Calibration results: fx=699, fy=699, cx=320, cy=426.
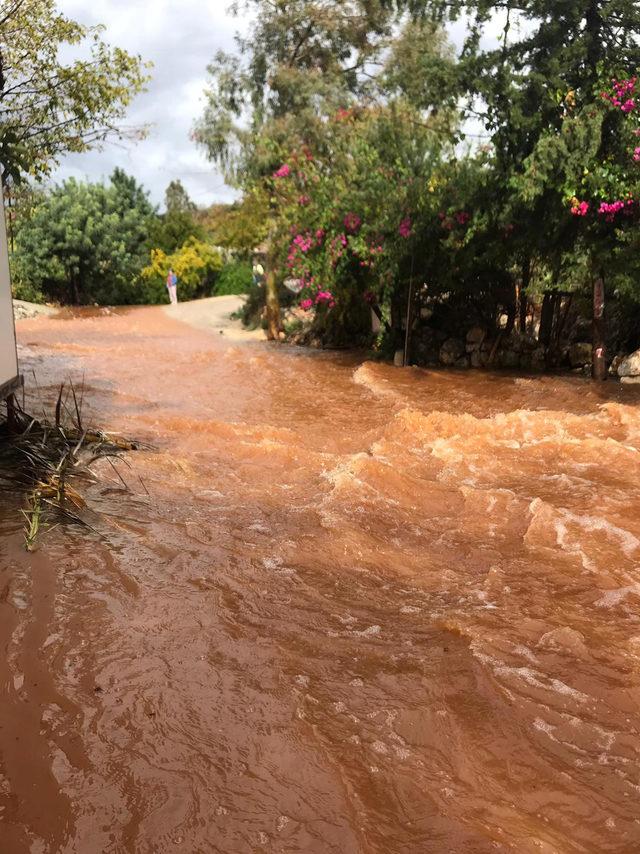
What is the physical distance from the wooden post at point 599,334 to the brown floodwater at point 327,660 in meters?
5.30

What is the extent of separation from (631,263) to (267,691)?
899 cm

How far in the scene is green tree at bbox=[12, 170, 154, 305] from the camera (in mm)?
29359

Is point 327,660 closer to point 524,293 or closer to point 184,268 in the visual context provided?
point 524,293

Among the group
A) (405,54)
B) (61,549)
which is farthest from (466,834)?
(405,54)

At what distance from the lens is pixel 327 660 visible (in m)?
3.38

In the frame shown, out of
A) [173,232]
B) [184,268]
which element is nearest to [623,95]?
[184,268]

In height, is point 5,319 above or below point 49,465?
above

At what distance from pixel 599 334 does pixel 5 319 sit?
9575mm

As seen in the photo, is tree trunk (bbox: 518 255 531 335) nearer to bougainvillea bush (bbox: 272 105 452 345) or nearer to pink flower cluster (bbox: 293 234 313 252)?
bougainvillea bush (bbox: 272 105 452 345)

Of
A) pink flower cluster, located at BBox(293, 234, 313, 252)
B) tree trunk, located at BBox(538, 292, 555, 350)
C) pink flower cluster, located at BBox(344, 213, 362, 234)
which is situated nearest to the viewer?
pink flower cluster, located at BBox(344, 213, 362, 234)

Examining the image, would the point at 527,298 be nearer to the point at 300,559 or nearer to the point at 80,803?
the point at 300,559

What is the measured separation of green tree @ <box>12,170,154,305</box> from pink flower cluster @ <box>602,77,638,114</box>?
78.8ft

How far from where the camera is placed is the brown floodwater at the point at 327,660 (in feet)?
7.96

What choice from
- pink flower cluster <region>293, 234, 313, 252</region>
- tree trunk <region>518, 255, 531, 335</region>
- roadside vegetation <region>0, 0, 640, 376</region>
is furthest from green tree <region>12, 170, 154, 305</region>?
tree trunk <region>518, 255, 531, 335</region>
